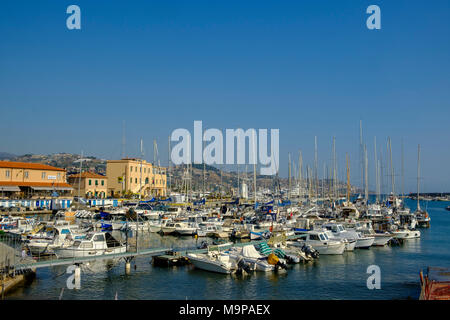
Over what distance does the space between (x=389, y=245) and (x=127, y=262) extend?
29062 mm

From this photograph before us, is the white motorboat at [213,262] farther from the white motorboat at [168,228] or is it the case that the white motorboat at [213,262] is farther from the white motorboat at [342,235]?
the white motorboat at [168,228]

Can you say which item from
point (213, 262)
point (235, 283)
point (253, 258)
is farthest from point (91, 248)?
point (253, 258)

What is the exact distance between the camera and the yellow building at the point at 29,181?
242ft

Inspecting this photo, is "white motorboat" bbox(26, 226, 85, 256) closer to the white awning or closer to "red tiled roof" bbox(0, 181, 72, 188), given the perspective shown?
the white awning

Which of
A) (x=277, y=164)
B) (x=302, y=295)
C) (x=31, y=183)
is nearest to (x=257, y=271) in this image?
(x=302, y=295)

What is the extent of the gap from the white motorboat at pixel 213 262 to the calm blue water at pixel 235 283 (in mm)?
491

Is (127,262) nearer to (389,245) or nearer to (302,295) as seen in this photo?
(302,295)

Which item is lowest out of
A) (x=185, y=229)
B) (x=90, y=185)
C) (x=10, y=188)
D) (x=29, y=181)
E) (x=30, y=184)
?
(x=185, y=229)

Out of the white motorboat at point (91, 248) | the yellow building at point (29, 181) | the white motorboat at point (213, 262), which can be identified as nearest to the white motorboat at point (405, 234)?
the white motorboat at point (213, 262)

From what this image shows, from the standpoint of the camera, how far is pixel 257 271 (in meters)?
27.2

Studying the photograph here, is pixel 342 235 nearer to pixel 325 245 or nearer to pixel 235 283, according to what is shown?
pixel 325 245

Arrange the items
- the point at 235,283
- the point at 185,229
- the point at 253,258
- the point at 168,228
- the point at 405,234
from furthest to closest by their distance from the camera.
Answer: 1. the point at 168,228
2. the point at 185,229
3. the point at 405,234
4. the point at 253,258
5. the point at 235,283

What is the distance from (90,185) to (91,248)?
6661cm

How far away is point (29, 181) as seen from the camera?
78.2 m
